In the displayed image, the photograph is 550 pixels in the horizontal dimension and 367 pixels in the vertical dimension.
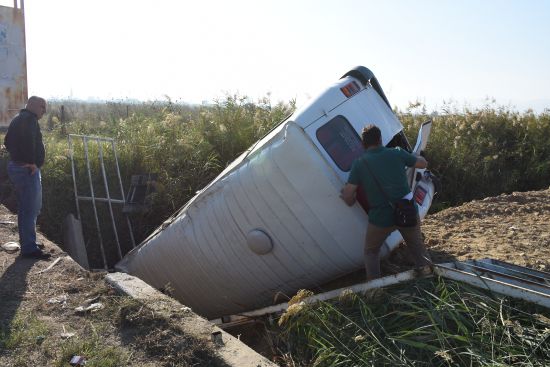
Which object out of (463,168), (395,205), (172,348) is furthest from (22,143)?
(463,168)

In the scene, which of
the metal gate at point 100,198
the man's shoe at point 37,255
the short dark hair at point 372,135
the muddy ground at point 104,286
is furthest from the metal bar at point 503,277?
the metal gate at point 100,198

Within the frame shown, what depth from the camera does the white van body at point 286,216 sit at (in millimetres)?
4641

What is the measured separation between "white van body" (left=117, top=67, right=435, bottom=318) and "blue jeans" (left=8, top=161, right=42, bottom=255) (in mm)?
1492

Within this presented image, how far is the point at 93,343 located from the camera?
3803 millimetres

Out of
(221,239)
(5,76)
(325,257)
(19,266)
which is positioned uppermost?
(5,76)

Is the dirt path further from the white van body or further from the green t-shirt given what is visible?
the green t-shirt

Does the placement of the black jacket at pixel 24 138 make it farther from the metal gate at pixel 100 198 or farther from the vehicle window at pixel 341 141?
the vehicle window at pixel 341 141

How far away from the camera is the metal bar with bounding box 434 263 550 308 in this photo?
11.5ft

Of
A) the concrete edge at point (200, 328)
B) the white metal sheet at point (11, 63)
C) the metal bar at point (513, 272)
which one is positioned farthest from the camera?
the white metal sheet at point (11, 63)

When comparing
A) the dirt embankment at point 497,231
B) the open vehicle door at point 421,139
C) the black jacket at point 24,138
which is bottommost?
the dirt embankment at point 497,231

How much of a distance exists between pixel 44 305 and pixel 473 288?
11.4 ft

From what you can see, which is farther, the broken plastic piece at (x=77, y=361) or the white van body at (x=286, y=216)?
the white van body at (x=286, y=216)

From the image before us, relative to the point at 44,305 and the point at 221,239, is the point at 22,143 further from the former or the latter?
the point at 221,239

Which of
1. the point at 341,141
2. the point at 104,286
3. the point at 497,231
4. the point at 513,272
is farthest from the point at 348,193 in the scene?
the point at 497,231
